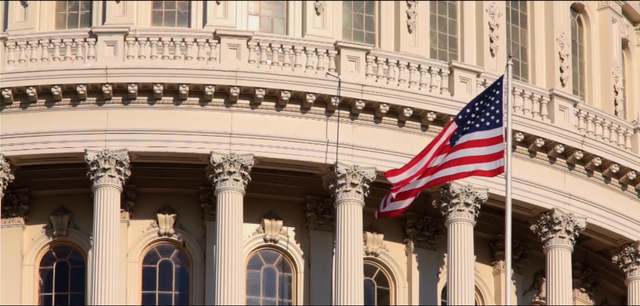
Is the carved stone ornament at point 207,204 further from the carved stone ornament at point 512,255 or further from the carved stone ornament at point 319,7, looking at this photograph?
the carved stone ornament at point 512,255

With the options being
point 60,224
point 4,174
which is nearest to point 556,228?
point 60,224

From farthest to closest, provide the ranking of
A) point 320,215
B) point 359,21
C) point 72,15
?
point 359,21, point 72,15, point 320,215

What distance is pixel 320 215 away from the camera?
2144 inches

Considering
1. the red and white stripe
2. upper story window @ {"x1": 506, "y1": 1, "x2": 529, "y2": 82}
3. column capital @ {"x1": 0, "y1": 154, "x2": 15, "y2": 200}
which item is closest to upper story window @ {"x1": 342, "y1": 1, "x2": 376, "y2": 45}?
upper story window @ {"x1": 506, "y1": 1, "x2": 529, "y2": 82}

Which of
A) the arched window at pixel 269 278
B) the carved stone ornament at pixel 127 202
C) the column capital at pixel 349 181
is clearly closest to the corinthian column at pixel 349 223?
the column capital at pixel 349 181

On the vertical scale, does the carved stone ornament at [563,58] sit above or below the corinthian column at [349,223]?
above

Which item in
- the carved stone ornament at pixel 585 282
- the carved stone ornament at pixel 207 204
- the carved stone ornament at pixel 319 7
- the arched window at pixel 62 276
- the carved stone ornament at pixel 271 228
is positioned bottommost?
the arched window at pixel 62 276

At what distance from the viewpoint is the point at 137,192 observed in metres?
54.3

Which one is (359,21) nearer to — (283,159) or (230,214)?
(283,159)

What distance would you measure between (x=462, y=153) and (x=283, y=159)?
204 inches

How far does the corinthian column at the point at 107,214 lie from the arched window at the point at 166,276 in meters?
1.93

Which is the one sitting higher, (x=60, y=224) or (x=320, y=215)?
(x=320, y=215)

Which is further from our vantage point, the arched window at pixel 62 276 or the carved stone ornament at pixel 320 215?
the carved stone ornament at pixel 320 215

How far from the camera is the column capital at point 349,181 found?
2064 inches
